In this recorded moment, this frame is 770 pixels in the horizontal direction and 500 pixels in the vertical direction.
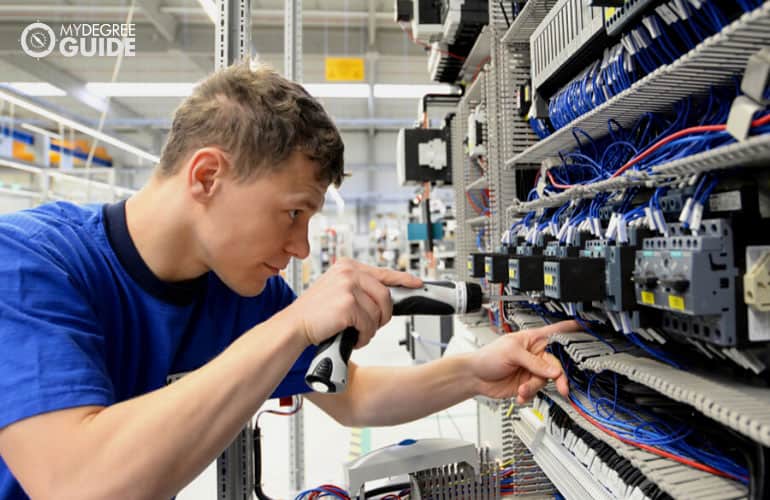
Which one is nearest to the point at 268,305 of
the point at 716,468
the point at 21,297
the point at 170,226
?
the point at 170,226

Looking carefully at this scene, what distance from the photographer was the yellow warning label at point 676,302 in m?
A: 0.57

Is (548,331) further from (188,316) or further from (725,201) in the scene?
(188,316)

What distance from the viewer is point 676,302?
574 millimetres

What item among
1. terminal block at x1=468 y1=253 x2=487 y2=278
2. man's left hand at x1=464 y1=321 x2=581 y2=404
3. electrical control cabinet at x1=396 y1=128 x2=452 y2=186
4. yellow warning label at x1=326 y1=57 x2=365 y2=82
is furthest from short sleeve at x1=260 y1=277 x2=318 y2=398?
yellow warning label at x1=326 y1=57 x2=365 y2=82

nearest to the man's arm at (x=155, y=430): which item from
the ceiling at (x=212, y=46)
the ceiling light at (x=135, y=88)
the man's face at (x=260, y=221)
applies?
the man's face at (x=260, y=221)

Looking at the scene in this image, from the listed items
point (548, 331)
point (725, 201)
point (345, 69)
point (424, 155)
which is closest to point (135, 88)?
point (345, 69)

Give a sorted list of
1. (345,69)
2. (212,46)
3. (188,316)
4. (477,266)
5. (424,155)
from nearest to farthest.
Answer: (188,316) → (477,266) → (424,155) → (345,69) → (212,46)

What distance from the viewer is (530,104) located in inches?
52.2

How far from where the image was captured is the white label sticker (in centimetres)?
61

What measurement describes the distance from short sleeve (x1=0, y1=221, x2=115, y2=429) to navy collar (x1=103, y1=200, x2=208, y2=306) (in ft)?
0.45

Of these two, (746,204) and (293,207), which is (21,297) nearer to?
(293,207)

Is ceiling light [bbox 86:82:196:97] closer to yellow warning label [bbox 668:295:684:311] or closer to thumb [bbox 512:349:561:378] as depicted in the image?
thumb [bbox 512:349:561:378]

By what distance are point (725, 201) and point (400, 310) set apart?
0.54 meters

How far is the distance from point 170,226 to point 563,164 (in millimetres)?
1060
